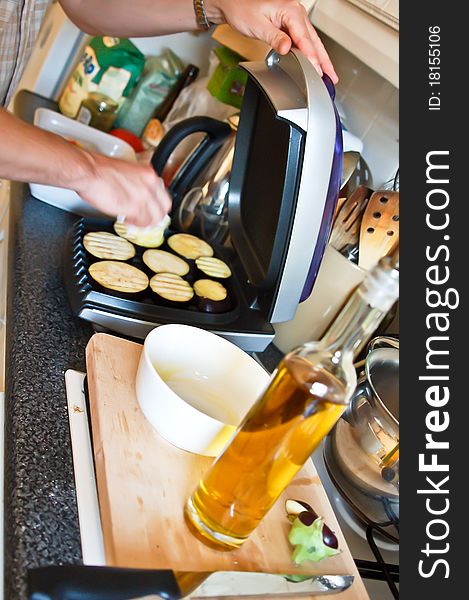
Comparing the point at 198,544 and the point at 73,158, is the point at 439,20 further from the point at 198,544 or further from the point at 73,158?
the point at 198,544

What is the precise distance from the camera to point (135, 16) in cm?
114

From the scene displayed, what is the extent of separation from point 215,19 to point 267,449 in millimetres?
790

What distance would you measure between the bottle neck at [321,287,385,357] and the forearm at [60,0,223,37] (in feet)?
2.41

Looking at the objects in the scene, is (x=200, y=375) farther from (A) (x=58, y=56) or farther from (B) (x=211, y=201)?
(A) (x=58, y=56)

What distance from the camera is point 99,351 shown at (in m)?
0.77

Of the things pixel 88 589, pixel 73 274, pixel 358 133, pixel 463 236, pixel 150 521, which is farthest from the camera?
pixel 358 133

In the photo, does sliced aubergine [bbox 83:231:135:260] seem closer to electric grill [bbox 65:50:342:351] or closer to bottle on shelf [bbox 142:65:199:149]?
electric grill [bbox 65:50:342:351]

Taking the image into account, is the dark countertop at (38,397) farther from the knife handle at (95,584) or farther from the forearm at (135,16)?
the forearm at (135,16)

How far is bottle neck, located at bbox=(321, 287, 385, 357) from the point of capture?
49 cm

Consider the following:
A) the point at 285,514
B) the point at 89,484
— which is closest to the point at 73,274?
the point at 89,484

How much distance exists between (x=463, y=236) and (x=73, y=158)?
1.51 feet

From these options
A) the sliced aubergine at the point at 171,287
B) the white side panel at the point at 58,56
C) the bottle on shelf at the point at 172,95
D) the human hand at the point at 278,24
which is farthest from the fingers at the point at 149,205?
the white side panel at the point at 58,56

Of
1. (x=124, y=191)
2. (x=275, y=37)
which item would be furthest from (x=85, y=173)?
(x=275, y=37)

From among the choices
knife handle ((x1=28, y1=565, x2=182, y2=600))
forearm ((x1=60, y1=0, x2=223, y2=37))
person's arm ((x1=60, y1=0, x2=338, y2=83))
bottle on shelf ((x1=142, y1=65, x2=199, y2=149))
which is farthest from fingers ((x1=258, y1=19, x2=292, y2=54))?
knife handle ((x1=28, y1=565, x2=182, y2=600))
